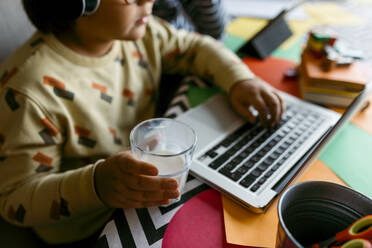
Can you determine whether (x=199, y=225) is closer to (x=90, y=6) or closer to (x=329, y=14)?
(x=90, y=6)

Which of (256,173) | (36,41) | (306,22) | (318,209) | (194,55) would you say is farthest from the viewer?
(306,22)

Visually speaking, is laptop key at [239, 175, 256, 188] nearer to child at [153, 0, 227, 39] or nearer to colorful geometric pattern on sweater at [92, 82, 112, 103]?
colorful geometric pattern on sweater at [92, 82, 112, 103]

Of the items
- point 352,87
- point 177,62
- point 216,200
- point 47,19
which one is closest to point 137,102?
point 177,62

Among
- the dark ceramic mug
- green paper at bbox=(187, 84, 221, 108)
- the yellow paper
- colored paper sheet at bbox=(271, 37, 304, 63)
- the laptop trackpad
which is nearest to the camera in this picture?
the dark ceramic mug

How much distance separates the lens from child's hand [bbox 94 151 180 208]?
0.39 meters

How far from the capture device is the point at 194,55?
30.9 inches

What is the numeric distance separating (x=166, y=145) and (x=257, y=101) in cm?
21

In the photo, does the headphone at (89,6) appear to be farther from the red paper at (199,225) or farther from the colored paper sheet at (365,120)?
the colored paper sheet at (365,120)

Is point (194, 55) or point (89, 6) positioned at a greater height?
point (89, 6)

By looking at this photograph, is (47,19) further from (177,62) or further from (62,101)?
(177,62)

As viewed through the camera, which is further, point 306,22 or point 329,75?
point 306,22

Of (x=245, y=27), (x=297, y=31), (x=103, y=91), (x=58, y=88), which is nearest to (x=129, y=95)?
(x=103, y=91)

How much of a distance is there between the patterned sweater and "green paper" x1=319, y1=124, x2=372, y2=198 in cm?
23

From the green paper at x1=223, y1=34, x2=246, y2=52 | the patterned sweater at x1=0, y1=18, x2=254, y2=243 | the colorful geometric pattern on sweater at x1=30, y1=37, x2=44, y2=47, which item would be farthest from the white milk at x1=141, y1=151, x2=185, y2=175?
the green paper at x1=223, y1=34, x2=246, y2=52
